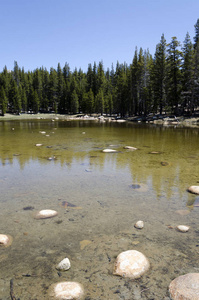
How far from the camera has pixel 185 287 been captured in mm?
2373

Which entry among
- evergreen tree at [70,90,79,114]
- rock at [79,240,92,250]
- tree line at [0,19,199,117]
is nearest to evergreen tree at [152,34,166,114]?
tree line at [0,19,199,117]

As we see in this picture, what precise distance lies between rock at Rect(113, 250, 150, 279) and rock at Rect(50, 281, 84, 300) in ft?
1.67

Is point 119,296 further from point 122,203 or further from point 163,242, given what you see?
point 122,203

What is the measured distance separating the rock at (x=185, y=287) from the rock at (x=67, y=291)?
3.35 ft

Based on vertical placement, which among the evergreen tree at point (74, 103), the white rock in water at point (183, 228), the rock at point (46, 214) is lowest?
the white rock in water at point (183, 228)

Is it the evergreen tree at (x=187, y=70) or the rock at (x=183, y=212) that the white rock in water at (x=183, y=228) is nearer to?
the rock at (x=183, y=212)

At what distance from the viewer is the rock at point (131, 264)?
2.67 m

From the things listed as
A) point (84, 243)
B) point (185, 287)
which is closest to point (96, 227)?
point (84, 243)

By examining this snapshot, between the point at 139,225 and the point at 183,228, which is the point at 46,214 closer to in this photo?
the point at 139,225

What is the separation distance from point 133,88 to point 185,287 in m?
61.0

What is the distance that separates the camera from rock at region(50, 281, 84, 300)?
7.61ft

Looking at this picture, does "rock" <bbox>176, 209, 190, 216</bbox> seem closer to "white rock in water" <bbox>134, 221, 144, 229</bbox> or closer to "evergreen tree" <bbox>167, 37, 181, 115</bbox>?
"white rock in water" <bbox>134, 221, 144, 229</bbox>

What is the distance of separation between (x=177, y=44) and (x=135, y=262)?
156 ft

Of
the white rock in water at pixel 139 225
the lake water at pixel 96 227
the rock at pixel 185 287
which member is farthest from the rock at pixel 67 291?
the white rock in water at pixel 139 225
